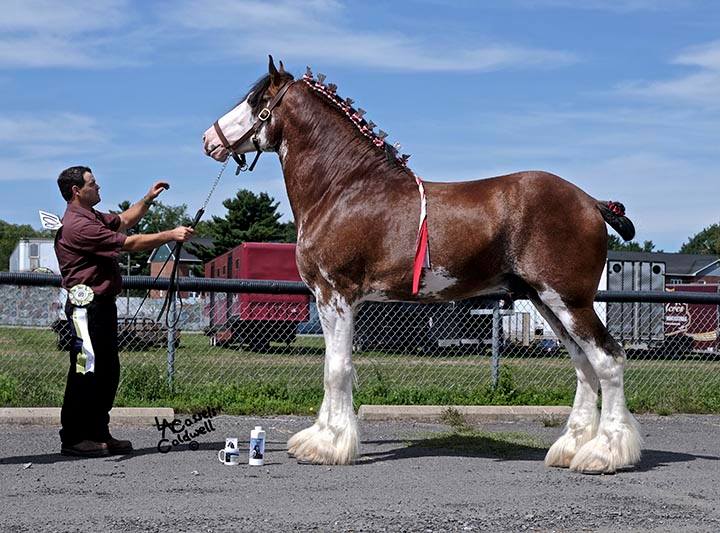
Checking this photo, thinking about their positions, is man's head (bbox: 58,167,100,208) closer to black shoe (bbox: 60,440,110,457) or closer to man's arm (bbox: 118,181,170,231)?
man's arm (bbox: 118,181,170,231)

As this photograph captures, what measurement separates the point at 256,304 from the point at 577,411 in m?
9.76

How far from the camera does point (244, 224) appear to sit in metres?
65.4

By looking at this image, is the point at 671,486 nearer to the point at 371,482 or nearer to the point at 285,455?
the point at 371,482

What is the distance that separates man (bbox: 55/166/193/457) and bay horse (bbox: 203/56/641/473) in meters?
1.27

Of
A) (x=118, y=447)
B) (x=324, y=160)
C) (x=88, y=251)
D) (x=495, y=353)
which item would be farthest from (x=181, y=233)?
(x=495, y=353)

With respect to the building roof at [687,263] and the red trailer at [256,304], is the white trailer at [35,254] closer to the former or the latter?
the red trailer at [256,304]

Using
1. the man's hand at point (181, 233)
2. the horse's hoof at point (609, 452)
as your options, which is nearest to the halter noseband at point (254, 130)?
the man's hand at point (181, 233)

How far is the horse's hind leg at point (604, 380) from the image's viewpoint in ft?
23.6

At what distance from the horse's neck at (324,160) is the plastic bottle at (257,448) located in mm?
1719

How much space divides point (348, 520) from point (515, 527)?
0.95 metres

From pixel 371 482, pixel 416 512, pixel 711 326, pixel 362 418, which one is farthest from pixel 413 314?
pixel 711 326

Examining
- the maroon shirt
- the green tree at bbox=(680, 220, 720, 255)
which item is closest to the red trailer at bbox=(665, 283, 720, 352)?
the maroon shirt

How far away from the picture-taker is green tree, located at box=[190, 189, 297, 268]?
209 feet

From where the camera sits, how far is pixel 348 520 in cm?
554
